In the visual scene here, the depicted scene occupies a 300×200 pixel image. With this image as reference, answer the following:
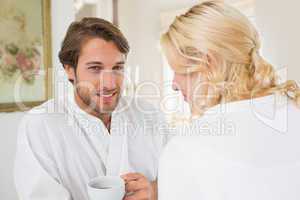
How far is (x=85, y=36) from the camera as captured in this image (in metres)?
1.21

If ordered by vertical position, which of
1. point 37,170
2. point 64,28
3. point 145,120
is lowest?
point 37,170

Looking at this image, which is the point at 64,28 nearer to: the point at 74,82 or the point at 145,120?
the point at 74,82

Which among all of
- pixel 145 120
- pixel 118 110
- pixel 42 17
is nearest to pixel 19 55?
pixel 42 17

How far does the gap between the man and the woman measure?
0.41 metres

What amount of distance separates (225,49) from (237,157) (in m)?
0.25

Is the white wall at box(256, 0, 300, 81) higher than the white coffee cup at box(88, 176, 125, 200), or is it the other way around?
the white wall at box(256, 0, 300, 81)

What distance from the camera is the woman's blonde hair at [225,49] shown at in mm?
706

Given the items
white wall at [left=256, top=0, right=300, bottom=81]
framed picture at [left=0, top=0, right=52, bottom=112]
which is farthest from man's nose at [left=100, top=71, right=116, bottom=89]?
white wall at [left=256, top=0, right=300, bottom=81]

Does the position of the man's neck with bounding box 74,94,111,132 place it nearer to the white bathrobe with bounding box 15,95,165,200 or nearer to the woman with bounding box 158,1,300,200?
the white bathrobe with bounding box 15,95,165,200

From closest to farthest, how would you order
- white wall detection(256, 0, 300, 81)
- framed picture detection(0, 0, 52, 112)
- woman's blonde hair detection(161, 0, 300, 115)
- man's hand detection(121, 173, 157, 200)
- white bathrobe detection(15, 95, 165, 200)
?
woman's blonde hair detection(161, 0, 300, 115) → man's hand detection(121, 173, 157, 200) → white bathrobe detection(15, 95, 165, 200) → framed picture detection(0, 0, 52, 112) → white wall detection(256, 0, 300, 81)

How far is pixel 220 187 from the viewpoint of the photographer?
587 millimetres

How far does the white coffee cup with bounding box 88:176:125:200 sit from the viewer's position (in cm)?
74

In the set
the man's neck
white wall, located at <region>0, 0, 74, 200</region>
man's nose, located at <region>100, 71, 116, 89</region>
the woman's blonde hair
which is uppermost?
the woman's blonde hair

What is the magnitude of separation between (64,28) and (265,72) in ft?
4.07
